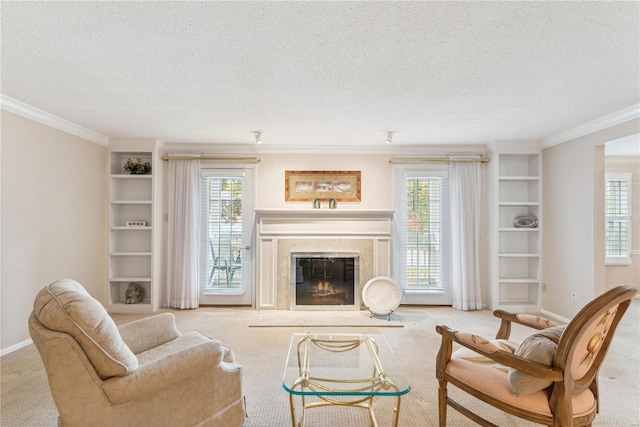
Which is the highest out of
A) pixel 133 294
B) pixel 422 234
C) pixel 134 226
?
pixel 134 226

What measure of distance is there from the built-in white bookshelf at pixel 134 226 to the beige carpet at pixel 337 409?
0.48 m

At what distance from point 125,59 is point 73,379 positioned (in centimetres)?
199

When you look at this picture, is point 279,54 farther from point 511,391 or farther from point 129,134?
point 129,134

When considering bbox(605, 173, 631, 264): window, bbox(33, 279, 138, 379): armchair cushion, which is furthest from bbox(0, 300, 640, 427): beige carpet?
bbox(605, 173, 631, 264): window

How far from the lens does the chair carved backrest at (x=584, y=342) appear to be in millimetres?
1568

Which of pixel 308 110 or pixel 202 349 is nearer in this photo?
pixel 202 349

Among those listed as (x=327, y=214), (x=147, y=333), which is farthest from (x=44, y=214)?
(x=327, y=214)

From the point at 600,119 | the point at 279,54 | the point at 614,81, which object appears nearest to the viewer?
the point at 279,54

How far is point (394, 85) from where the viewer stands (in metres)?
2.80

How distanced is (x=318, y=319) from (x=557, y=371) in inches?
126

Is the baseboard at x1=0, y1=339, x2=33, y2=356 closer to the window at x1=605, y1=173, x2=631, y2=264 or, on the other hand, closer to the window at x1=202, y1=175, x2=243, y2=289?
the window at x1=202, y1=175, x2=243, y2=289

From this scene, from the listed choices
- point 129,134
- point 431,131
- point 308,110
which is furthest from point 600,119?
point 129,134

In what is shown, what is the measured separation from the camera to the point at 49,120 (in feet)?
12.3

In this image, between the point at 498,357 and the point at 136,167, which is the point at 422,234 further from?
the point at 136,167
